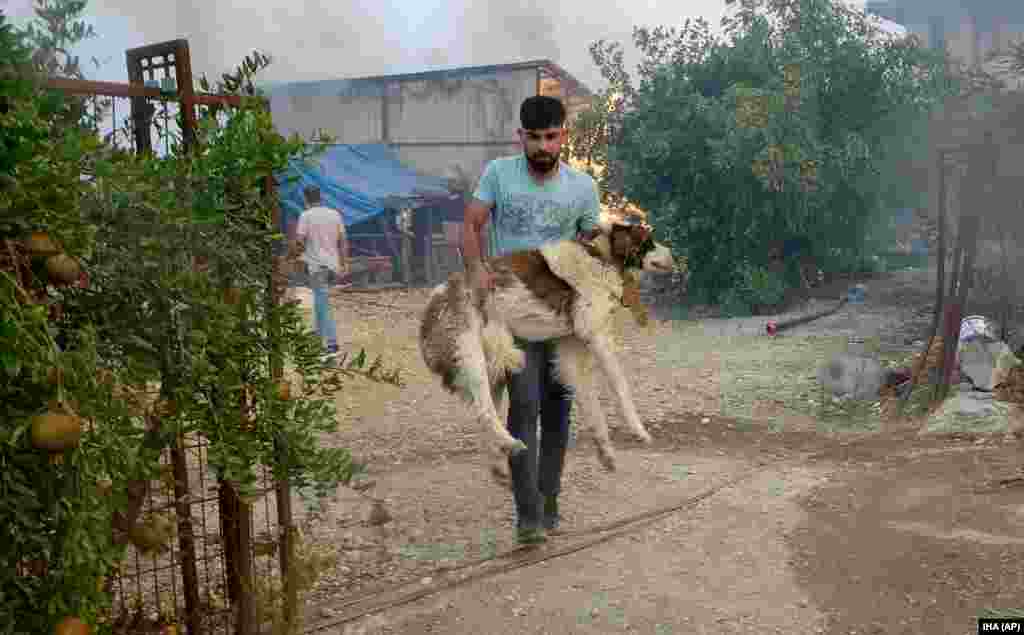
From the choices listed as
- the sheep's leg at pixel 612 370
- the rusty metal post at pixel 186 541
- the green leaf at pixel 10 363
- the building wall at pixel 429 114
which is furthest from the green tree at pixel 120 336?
the building wall at pixel 429 114

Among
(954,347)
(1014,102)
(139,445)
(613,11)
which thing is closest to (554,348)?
(139,445)

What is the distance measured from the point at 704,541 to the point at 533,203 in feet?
5.46

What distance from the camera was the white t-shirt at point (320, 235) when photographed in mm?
9477

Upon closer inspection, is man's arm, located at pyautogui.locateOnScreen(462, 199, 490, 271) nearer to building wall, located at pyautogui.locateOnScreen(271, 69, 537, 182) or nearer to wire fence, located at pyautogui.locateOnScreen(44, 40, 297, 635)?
wire fence, located at pyautogui.locateOnScreen(44, 40, 297, 635)

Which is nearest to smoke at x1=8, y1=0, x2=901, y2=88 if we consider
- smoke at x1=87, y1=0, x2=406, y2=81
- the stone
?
smoke at x1=87, y1=0, x2=406, y2=81

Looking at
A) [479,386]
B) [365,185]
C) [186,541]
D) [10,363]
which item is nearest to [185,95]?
[186,541]

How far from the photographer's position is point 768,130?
1103 centimetres

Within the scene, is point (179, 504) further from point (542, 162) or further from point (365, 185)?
point (365, 185)

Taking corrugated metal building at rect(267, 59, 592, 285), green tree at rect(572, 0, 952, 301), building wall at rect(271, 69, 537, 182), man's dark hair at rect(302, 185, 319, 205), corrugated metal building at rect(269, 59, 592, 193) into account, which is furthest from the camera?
building wall at rect(271, 69, 537, 182)

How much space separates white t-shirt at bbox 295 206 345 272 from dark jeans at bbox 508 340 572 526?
5.57 metres

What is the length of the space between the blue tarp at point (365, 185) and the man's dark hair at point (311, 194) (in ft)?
21.3

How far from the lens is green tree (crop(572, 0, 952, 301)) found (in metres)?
11.2

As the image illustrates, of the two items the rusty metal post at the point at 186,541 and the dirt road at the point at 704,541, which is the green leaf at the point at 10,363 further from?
the dirt road at the point at 704,541

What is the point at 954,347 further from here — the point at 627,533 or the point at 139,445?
the point at 139,445
